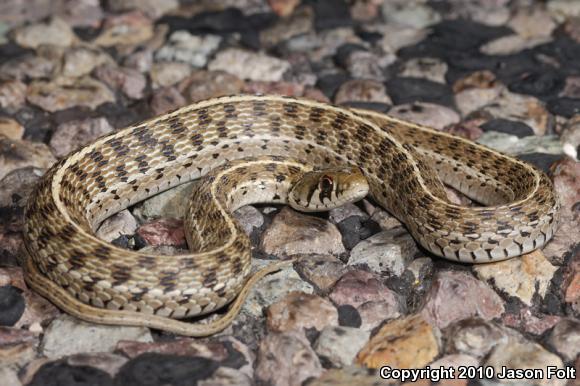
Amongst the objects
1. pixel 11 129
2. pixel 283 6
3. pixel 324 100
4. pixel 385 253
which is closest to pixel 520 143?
pixel 324 100

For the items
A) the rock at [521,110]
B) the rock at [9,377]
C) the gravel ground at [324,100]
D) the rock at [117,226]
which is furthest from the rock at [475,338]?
the rock at [521,110]

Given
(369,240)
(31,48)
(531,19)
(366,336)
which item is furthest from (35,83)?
(531,19)

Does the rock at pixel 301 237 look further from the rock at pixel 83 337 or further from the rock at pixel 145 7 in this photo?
the rock at pixel 145 7

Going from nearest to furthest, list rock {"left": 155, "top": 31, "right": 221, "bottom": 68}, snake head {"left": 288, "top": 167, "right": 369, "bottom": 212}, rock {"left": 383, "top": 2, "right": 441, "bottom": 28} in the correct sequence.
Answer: snake head {"left": 288, "top": 167, "right": 369, "bottom": 212} < rock {"left": 155, "top": 31, "right": 221, "bottom": 68} < rock {"left": 383, "top": 2, "right": 441, "bottom": 28}

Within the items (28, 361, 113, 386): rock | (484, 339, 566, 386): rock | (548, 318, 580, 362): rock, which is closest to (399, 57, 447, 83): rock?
(548, 318, 580, 362): rock

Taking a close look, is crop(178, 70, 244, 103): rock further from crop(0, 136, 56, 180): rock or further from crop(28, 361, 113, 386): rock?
crop(28, 361, 113, 386): rock

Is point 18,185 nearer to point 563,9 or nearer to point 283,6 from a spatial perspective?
point 283,6

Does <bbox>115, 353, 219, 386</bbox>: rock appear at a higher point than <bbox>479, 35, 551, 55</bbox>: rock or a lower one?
lower
